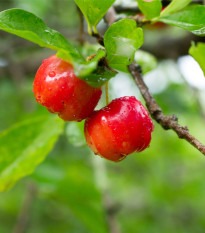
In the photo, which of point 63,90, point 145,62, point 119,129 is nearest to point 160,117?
point 119,129

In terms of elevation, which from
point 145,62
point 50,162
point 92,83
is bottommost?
point 50,162

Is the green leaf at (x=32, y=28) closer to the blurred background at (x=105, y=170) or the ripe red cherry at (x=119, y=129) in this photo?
the ripe red cherry at (x=119, y=129)

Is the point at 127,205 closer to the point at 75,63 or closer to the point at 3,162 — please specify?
the point at 3,162

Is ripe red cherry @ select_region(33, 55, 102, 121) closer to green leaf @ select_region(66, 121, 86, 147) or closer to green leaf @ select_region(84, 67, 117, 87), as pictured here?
green leaf @ select_region(84, 67, 117, 87)

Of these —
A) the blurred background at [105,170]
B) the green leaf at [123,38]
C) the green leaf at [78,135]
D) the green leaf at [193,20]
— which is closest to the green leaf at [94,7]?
the green leaf at [123,38]

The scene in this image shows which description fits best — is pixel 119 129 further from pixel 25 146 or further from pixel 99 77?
pixel 25 146

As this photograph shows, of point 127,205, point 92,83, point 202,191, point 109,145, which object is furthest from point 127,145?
point 127,205

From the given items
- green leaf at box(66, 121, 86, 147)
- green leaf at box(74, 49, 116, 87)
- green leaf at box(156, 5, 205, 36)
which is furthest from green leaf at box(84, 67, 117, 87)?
green leaf at box(66, 121, 86, 147)
